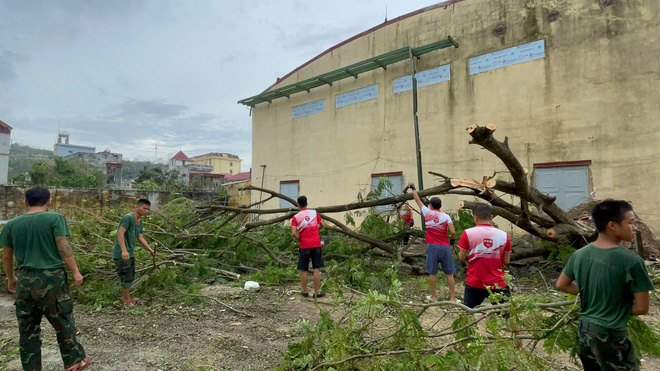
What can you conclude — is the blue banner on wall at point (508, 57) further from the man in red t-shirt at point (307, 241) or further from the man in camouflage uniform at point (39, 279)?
the man in camouflage uniform at point (39, 279)

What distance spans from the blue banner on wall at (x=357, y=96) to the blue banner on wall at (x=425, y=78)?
0.92 meters

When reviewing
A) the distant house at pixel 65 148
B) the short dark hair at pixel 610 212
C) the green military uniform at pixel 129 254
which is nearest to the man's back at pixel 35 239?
the green military uniform at pixel 129 254

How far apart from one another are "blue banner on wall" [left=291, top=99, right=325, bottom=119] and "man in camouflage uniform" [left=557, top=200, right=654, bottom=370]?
1270 centimetres

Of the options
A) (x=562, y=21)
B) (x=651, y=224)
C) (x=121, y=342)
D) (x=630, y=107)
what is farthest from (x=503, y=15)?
(x=121, y=342)

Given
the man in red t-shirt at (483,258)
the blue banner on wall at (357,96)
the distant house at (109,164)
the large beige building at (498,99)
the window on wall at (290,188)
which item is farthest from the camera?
the distant house at (109,164)

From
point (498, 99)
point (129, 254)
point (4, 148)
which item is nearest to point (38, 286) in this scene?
point (129, 254)

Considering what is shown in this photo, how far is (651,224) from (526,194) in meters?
5.02

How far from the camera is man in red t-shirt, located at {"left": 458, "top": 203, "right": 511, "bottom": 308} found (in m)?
3.38

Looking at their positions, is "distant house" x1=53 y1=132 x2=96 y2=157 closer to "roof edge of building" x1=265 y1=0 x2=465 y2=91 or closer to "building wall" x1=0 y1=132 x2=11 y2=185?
"building wall" x1=0 y1=132 x2=11 y2=185

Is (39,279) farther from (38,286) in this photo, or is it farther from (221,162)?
(221,162)

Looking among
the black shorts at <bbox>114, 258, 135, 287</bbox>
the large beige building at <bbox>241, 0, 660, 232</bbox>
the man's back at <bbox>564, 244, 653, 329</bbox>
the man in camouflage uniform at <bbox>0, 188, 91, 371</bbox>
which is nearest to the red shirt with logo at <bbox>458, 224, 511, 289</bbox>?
the man's back at <bbox>564, 244, 653, 329</bbox>

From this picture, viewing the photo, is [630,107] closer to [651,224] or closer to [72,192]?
[651,224]

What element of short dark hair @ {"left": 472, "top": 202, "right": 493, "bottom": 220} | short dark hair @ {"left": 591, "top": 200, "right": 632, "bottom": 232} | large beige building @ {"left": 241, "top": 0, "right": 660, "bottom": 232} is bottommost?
short dark hair @ {"left": 472, "top": 202, "right": 493, "bottom": 220}

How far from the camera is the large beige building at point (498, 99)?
323 inches
